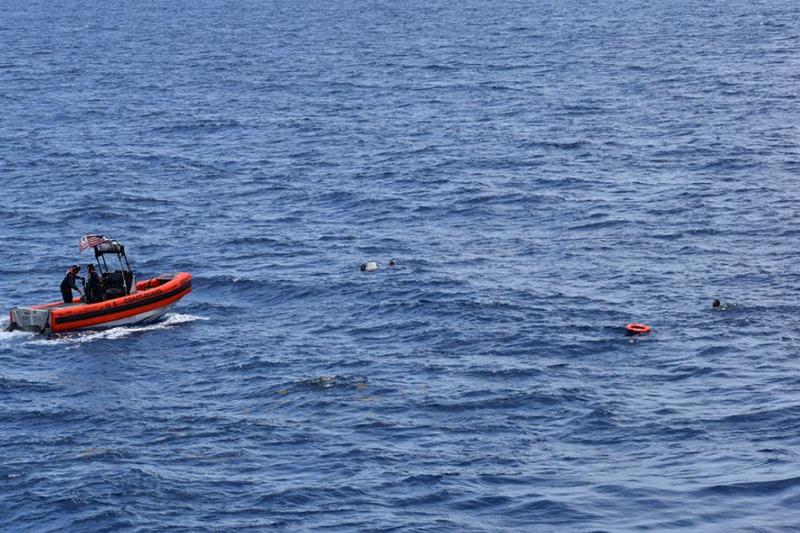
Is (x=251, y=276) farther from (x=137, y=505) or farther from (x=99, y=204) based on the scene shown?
(x=137, y=505)

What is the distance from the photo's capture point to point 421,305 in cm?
4834

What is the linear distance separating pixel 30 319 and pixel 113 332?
3.01 m

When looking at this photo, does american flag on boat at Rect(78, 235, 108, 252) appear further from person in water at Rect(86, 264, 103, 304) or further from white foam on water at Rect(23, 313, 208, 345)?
white foam on water at Rect(23, 313, 208, 345)

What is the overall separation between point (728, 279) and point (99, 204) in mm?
31393

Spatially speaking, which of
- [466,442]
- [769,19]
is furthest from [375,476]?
[769,19]

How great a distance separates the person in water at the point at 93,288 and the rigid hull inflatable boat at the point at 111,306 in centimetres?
18

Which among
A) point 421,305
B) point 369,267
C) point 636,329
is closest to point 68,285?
point 369,267

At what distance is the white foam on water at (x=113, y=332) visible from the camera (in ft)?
153

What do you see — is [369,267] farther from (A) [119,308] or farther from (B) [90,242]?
(B) [90,242]

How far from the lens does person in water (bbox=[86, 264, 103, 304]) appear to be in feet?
158

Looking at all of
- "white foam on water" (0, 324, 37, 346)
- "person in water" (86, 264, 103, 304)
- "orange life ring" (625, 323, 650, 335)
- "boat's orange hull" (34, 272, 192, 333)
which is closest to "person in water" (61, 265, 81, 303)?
"boat's orange hull" (34, 272, 192, 333)

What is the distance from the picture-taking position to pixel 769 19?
439ft

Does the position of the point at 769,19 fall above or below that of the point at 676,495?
above

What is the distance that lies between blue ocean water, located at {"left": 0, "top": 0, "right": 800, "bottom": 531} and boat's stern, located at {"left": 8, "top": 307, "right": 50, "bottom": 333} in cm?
54
